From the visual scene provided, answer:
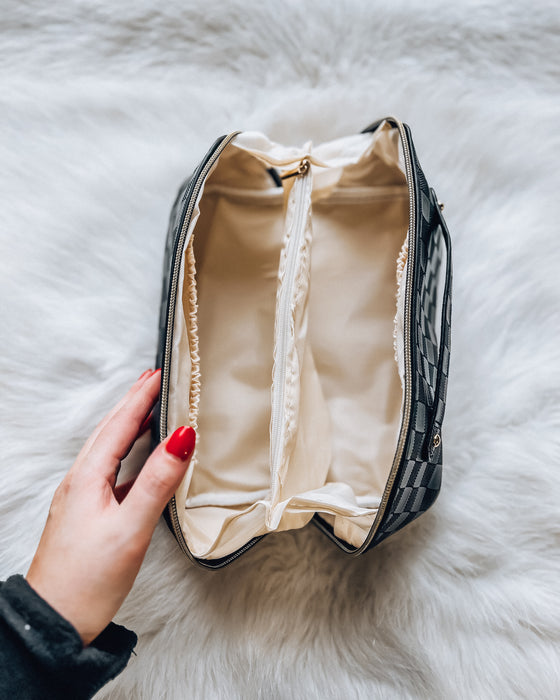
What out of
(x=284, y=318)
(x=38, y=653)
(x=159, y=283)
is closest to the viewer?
(x=38, y=653)

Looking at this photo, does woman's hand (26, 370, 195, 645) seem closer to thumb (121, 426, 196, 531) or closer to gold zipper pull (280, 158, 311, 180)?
thumb (121, 426, 196, 531)

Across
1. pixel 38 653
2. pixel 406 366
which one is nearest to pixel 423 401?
pixel 406 366

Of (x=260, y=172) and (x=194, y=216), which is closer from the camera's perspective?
(x=194, y=216)

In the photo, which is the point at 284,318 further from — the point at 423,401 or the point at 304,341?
the point at 423,401

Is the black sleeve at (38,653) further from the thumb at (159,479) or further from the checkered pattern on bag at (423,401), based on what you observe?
the checkered pattern on bag at (423,401)

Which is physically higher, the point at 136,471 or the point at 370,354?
the point at 370,354

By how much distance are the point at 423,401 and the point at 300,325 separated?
150 mm

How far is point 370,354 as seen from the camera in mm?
620

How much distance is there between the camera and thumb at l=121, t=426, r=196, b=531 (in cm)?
46

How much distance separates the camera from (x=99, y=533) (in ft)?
1.48

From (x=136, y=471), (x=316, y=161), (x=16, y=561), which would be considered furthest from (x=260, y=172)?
(x=16, y=561)

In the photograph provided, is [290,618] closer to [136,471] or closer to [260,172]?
[136,471]

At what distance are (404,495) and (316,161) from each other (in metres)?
0.35

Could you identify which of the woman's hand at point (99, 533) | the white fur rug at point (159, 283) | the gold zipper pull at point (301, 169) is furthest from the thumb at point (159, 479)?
the gold zipper pull at point (301, 169)
